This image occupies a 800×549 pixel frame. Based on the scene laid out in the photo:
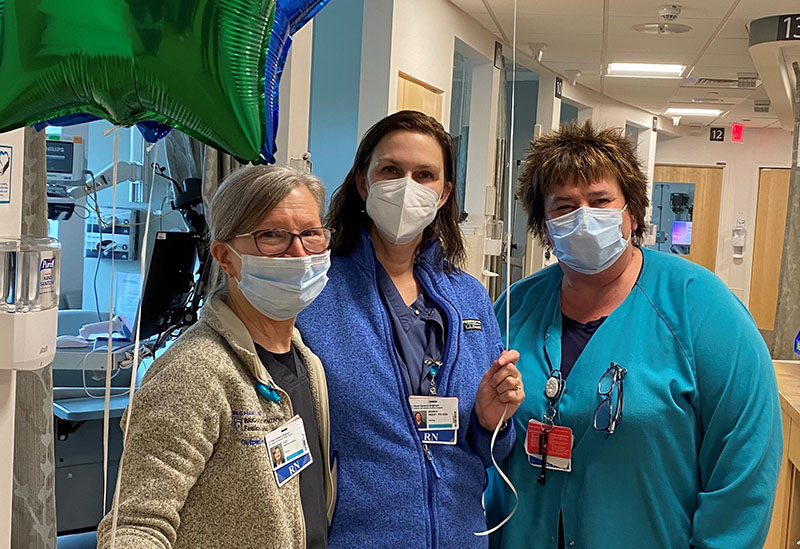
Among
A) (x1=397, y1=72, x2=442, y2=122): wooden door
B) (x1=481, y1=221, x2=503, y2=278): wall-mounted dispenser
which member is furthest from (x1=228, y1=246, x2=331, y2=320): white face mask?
(x1=481, y1=221, x2=503, y2=278): wall-mounted dispenser

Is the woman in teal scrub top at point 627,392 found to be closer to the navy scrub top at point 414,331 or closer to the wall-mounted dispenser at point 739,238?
the navy scrub top at point 414,331

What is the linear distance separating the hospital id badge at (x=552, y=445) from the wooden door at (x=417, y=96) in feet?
10.4

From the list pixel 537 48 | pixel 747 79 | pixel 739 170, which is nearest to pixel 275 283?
pixel 537 48

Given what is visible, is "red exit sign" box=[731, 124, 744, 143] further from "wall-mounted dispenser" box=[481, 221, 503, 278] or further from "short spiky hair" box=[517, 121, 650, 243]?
"short spiky hair" box=[517, 121, 650, 243]

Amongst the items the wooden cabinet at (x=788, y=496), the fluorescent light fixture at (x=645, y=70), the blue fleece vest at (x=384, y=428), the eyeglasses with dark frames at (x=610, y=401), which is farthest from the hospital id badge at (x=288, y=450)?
the fluorescent light fixture at (x=645, y=70)

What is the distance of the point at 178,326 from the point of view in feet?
10.8

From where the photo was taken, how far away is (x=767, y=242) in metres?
12.3

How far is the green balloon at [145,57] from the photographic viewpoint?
922 mm

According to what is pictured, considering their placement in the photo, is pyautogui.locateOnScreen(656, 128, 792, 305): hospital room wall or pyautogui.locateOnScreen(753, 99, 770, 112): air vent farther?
pyautogui.locateOnScreen(656, 128, 792, 305): hospital room wall

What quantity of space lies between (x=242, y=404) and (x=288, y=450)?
12cm

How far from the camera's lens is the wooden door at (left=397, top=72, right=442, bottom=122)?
15.3 feet

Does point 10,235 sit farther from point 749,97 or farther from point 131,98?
point 749,97

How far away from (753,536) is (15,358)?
1.48 metres

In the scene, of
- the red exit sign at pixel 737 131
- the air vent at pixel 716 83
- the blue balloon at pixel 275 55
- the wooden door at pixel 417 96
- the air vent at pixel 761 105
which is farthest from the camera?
the red exit sign at pixel 737 131
